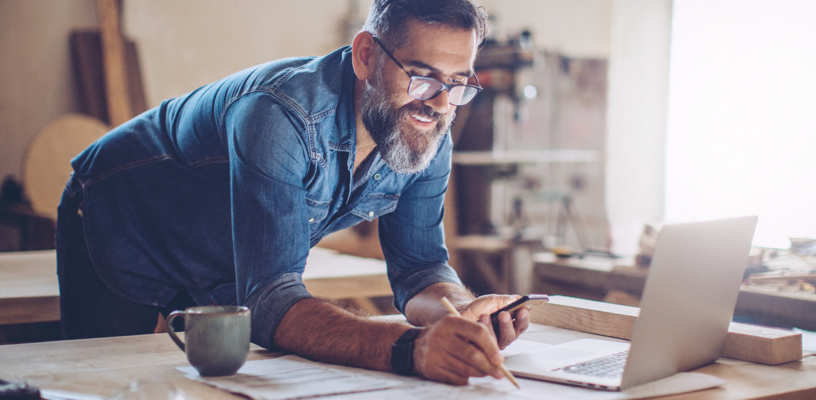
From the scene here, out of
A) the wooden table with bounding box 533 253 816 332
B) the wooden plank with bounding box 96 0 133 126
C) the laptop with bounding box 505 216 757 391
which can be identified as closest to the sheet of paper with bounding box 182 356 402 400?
the laptop with bounding box 505 216 757 391

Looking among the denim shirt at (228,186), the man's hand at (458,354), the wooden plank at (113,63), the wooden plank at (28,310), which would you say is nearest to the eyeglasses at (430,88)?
the denim shirt at (228,186)

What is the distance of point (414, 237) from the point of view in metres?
1.55

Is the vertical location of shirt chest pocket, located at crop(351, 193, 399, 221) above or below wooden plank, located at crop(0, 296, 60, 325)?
above

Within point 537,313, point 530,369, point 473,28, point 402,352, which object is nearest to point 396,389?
point 402,352

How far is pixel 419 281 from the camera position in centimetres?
150

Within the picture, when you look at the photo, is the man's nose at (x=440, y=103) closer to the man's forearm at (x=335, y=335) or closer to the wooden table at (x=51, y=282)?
the man's forearm at (x=335, y=335)

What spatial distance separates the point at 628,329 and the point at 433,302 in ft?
1.30

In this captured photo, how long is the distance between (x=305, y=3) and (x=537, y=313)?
15.5ft

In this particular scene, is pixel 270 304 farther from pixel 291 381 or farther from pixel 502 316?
pixel 502 316

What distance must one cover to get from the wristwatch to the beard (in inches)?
20.6

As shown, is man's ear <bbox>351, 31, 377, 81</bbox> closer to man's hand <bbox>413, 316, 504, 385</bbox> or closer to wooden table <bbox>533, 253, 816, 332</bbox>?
man's hand <bbox>413, 316, 504, 385</bbox>

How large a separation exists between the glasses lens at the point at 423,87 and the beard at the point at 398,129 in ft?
0.15

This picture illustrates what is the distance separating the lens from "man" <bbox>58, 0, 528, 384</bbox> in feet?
3.72

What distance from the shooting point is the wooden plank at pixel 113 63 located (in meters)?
4.50
